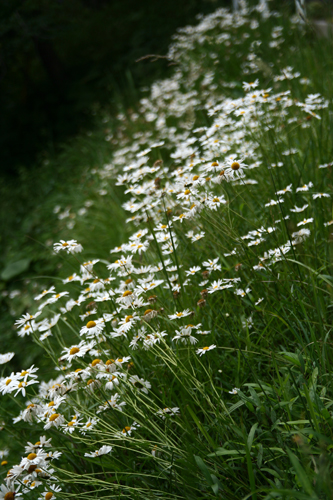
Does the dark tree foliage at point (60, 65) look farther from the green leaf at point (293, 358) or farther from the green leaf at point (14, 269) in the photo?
the green leaf at point (293, 358)

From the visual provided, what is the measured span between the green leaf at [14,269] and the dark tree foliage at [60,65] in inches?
115

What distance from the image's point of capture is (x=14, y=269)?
4.81 metres

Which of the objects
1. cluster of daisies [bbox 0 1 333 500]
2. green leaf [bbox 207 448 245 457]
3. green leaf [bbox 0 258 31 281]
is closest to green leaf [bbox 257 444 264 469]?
green leaf [bbox 207 448 245 457]

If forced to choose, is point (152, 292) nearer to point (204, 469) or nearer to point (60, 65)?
point (204, 469)

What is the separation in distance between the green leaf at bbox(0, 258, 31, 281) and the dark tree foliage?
2931 millimetres

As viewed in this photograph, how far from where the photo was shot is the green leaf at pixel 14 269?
187 inches

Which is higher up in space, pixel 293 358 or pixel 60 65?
pixel 60 65

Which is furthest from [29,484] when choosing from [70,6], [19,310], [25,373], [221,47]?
[70,6]

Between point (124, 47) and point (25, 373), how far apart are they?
29.5 feet

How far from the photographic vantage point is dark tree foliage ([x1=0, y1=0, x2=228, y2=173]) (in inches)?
276

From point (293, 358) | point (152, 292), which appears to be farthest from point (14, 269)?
point (293, 358)

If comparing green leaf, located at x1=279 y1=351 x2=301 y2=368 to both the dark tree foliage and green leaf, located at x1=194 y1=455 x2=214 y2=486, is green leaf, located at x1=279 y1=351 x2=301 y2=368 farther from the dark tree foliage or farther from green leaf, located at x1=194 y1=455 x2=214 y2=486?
the dark tree foliage

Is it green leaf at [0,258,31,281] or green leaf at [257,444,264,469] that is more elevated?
green leaf at [257,444,264,469]

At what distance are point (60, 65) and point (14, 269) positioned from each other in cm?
556
